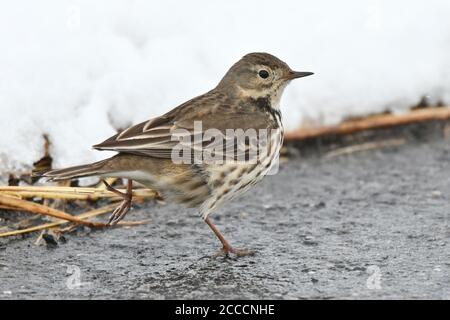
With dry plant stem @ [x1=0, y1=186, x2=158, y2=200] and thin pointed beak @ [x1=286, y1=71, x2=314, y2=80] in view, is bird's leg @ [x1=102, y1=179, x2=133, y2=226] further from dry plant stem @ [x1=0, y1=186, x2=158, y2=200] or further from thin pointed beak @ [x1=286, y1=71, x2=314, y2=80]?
thin pointed beak @ [x1=286, y1=71, x2=314, y2=80]

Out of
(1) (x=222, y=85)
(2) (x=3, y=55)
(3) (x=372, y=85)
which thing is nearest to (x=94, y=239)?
(1) (x=222, y=85)

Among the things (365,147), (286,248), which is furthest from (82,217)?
(365,147)

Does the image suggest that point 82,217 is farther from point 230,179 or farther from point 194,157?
point 230,179

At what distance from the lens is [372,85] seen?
8648 mm

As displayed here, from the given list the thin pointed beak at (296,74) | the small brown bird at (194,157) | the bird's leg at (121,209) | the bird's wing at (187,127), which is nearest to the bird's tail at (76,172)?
the small brown bird at (194,157)

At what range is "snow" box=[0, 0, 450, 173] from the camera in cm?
720

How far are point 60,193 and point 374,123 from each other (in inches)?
131

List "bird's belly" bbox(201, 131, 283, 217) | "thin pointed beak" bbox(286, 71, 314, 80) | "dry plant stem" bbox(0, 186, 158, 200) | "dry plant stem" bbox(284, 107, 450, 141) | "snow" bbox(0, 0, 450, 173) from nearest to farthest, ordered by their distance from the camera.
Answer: "bird's belly" bbox(201, 131, 283, 217) < "dry plant stem" bbox(0, 186, 158, 200) < "thin pointed beak" bbox(286, 71, 314, 80) < "snow" bbox(0, 0, 450, 173) < "dry plant stem" bbox(284, 107, 450, 141)

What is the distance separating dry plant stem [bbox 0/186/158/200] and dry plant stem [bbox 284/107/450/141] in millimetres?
1995

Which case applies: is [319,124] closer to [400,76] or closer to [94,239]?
[400,76]

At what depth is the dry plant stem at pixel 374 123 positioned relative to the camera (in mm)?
8109

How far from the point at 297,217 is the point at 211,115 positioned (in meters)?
1.10

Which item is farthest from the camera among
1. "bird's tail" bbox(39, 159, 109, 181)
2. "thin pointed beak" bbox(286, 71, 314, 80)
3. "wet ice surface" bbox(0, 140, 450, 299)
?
"thin pointed beak" bbox(286, 71, 314, 80)

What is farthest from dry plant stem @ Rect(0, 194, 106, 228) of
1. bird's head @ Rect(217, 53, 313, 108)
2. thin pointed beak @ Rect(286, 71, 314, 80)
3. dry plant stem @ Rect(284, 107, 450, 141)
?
dry plant stem @ Rect(284, 107, 450, 141)
